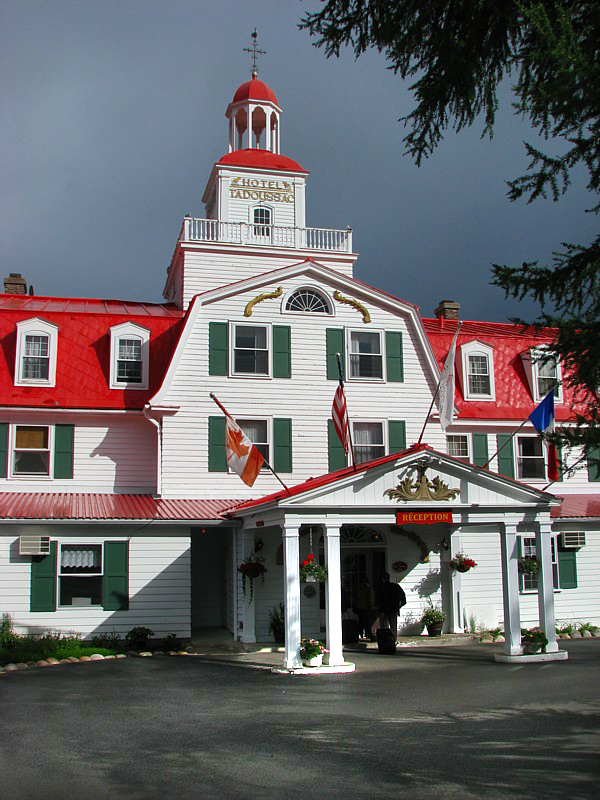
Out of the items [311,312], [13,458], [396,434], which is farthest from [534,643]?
[13,458]

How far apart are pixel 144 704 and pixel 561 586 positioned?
48.4 ft

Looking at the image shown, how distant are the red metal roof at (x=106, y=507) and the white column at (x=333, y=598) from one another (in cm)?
460

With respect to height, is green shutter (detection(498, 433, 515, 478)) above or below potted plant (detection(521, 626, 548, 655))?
above

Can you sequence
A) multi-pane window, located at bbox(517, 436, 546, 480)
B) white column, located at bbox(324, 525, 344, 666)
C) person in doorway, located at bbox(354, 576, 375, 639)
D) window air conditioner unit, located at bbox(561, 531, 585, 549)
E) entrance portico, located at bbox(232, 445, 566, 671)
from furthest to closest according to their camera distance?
multi-pane window, located at bbox(517, 436, 546, 480), window air conditioner unit, located at bbox(561, 531, 585, 549), person in doorway, located at bbox(354, 576, 375, 639), entrance portico, located at bbox(232, 445, 566, 671), white column, located at bbox(324, 525, 344, 666)

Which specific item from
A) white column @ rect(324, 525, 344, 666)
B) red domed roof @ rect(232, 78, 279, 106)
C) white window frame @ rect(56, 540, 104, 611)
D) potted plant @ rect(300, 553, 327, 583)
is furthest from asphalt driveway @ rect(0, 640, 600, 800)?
red domed roof @ rect(232, 78, 279, 106)

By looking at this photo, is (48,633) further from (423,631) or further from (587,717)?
(587,717)

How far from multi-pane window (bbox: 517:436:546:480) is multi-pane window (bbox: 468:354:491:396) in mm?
1816

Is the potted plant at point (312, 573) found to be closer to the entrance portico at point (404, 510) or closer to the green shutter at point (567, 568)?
the entrance portico at point (404, 510)

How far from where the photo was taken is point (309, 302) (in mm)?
23812

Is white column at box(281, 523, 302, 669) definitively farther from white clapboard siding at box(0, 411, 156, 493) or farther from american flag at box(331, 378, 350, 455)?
white clapboard siding at box(0, 411, 156, 493)

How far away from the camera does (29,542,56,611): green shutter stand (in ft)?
64.4

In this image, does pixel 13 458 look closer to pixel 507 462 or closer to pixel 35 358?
Result: pixel 35 358

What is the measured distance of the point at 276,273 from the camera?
23391 millimetres

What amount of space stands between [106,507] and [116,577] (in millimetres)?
1739
